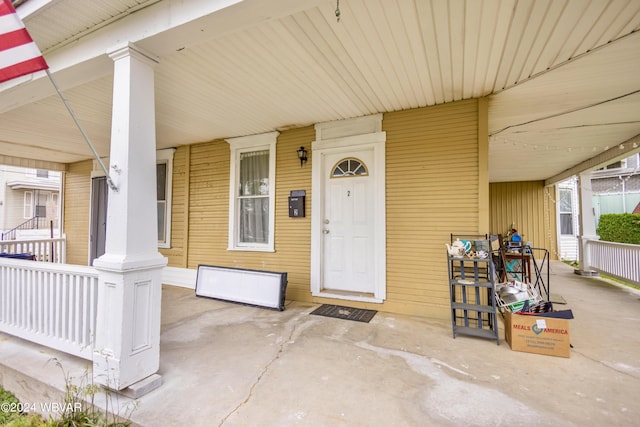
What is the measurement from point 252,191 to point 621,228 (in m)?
10.2

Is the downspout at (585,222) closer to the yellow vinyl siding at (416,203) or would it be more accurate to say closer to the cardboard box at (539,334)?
the yellow vinyl siding at (416,203)

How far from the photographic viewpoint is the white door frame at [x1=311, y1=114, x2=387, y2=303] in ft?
12.5

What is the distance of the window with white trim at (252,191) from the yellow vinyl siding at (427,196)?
1.87 meters

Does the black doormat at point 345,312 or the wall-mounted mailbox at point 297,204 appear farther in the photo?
the wall-mounted mailbox at point 297,204

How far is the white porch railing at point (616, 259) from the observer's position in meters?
5.00

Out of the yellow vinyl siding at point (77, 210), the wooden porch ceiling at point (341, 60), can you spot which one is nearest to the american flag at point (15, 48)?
the wooden porch ceiling at point (341, 60)

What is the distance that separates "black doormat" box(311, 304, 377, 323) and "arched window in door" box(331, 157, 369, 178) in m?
1.82

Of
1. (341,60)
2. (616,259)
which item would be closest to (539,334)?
(341,60)

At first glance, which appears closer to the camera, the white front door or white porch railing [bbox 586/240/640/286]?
the white front door

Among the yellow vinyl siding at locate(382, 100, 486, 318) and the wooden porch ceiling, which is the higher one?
the wooden porch ceiling

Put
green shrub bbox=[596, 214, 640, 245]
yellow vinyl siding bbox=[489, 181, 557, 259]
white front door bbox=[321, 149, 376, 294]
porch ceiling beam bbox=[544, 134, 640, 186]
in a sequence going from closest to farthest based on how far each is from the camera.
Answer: white front door bbox=[321, 149, 376, 294], porch ceiling beam bbox=[544, 134, 640, 186], green shrub bbox=[596, 214, 640, 245], yellow vinyl siding bbox=[489, 181, 557, 259]

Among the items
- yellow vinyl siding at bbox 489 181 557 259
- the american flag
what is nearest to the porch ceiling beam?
yellow vinyl siding at bbox 489 181 557 259

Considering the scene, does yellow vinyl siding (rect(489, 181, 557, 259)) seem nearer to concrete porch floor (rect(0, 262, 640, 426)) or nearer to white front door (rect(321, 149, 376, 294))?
concrete porch floor (rect(0, 262, 640, 426))

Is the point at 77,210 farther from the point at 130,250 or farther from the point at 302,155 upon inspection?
the point at 130,250
